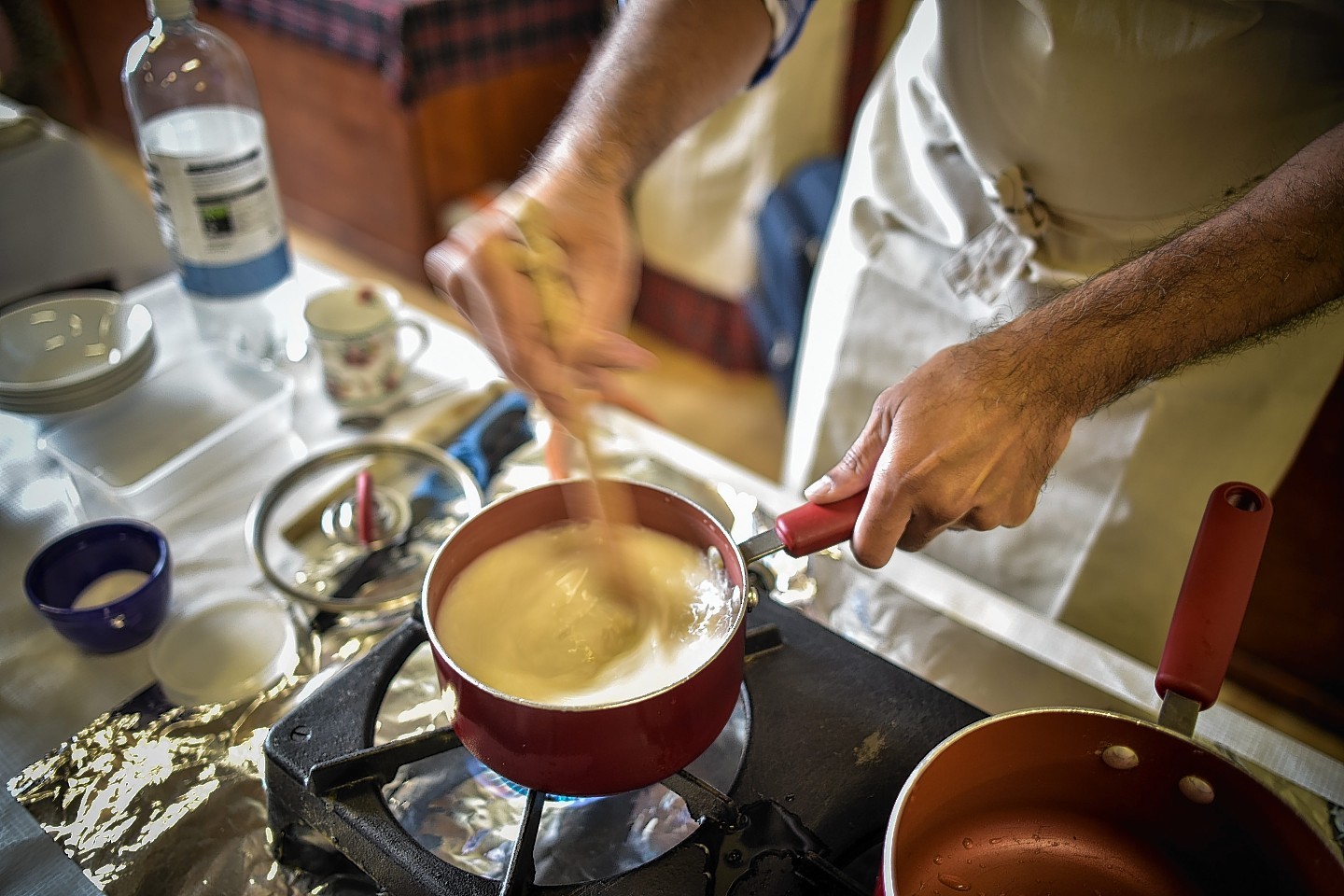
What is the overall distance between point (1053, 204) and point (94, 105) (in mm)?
3276

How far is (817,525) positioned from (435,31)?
1903 millimetres

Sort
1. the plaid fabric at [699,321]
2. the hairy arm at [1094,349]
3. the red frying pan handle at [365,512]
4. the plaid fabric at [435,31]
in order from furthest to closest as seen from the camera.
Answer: the plaid fabric at [699,321]
the plaid fabric at [435,31]
the red frying pan handle at [365,512]
the hairy arm at [1094,349]

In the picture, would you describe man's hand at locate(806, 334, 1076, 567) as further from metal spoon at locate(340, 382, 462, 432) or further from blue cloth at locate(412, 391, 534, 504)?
metal spoon at locate(340, 382, 462, 432)

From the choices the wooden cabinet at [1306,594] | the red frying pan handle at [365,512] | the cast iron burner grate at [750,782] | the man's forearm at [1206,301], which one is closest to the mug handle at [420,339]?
the red frying pan handle at [365,512]

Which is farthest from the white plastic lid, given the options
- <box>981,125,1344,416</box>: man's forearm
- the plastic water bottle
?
<box>981,125,1344,416</box>: man's forearm

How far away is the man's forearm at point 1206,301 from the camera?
2.20 feet

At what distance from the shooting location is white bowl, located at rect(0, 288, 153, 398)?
3.29ft

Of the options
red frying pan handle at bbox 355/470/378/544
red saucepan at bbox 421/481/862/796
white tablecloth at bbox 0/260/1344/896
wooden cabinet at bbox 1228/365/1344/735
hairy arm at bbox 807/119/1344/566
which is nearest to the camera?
red saucepan at bbox 421/481/862/796

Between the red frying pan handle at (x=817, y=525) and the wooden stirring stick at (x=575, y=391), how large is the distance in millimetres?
125

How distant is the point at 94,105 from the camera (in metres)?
3.13

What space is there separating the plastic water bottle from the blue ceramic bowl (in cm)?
30

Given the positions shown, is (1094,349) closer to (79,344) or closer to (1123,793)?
(1123,793)

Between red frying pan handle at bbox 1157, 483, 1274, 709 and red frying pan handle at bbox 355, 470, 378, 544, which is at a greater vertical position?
red frying pan handle at bbox 1157, 483, 1274, 709

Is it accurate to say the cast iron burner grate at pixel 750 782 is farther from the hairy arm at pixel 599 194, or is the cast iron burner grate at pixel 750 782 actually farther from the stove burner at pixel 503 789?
the hairy arm at pixel 599 194
